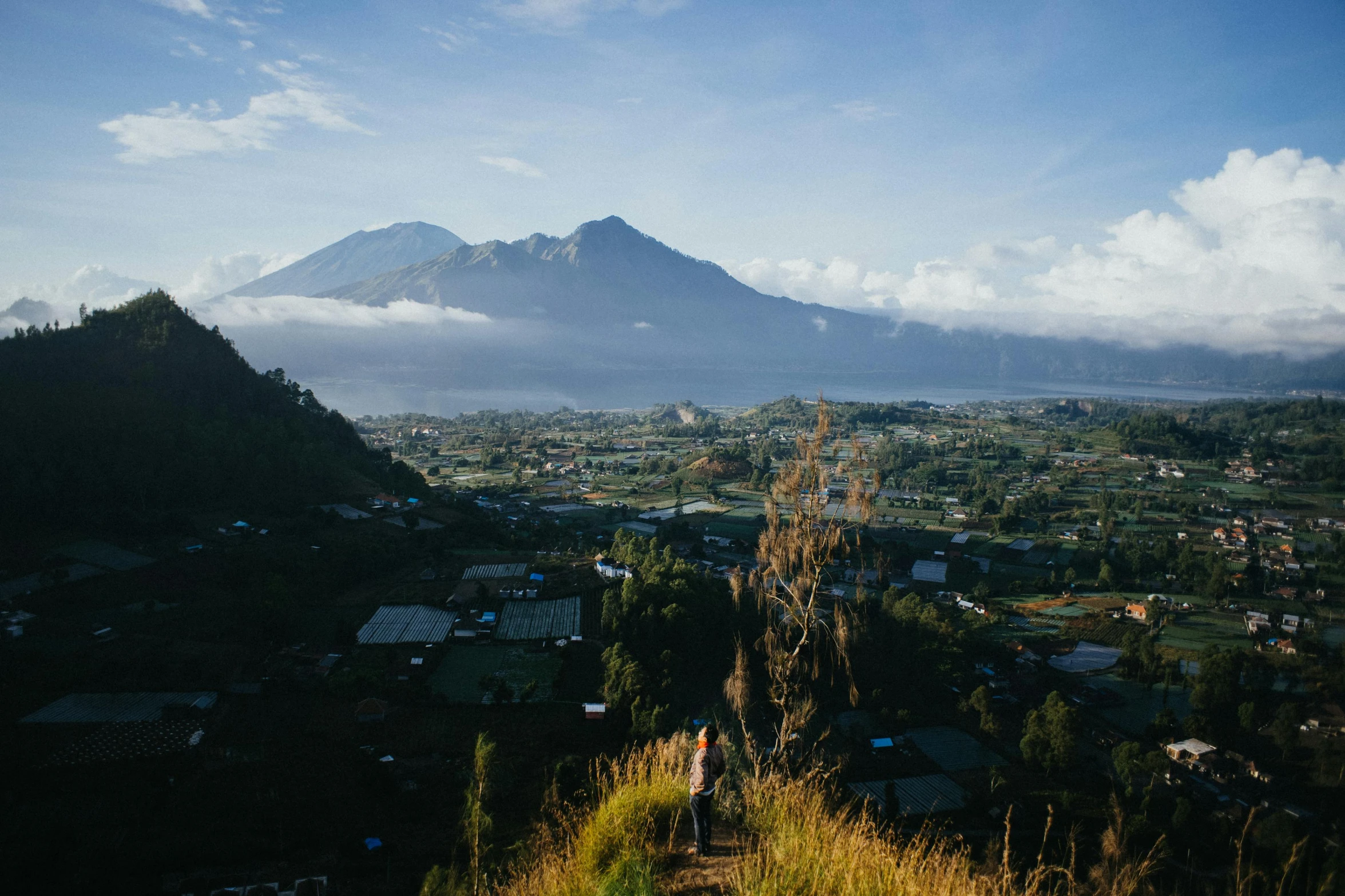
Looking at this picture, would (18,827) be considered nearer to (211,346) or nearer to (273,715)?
(273,715)

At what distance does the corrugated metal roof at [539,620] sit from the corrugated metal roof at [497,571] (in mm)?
1818

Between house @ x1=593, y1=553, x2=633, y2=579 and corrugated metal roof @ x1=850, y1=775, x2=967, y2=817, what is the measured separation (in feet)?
27.9

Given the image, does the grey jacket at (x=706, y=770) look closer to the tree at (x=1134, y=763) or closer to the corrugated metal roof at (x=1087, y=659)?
the tree at (x=1134, y=763)

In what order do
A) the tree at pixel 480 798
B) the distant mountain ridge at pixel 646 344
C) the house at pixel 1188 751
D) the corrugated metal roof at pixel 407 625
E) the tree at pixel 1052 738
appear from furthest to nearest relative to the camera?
the distant mountain ridge at pixel 646 344
the corrugated metal roof at pixel 407 625
the house at pixel 1188 751
the tree at pixel 1052 738
the tree at pixel 480 798

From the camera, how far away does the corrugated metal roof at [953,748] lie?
513 inches

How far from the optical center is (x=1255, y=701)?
577 inches

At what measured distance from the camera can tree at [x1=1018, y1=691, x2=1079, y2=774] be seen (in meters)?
12.5

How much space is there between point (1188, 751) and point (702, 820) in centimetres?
1362

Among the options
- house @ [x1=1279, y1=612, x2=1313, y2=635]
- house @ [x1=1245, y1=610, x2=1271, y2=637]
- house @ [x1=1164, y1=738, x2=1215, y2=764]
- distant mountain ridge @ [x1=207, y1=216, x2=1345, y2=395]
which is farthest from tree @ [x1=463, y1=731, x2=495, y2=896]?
distant mountain ridge @ [x1=207, y1=216, x2=1345, y2=395]

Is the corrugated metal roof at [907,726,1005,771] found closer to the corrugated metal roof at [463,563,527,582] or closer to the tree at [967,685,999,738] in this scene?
the tree at [967,685,999,738]

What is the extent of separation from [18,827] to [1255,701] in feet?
70.1

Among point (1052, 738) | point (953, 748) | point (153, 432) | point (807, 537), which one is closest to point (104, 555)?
point (153, 432)

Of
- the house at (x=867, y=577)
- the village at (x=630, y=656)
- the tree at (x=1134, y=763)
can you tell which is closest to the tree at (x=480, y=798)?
the village at (x=630, y=656)

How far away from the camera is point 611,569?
20.1m
